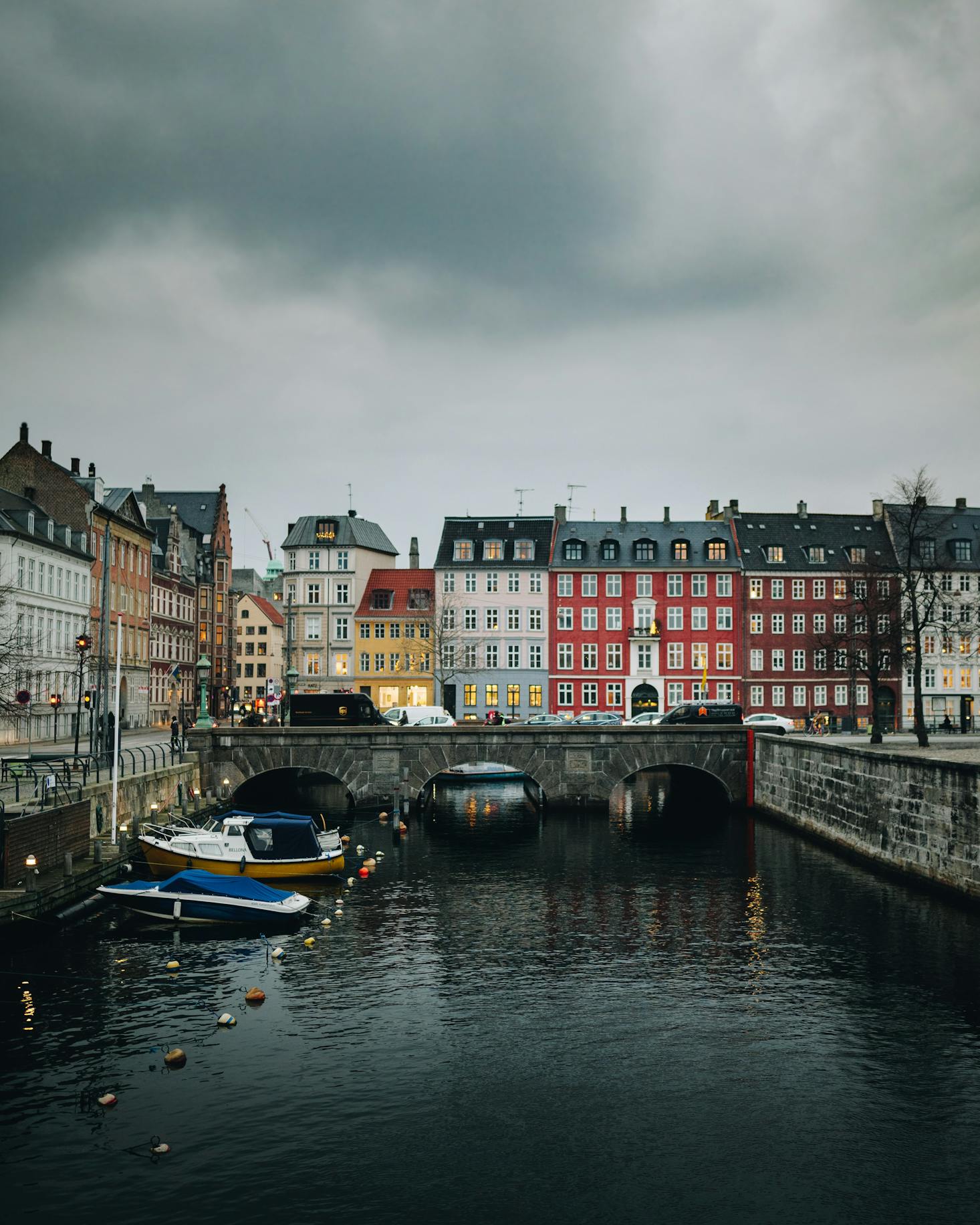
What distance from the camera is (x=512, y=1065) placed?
22.4 metres

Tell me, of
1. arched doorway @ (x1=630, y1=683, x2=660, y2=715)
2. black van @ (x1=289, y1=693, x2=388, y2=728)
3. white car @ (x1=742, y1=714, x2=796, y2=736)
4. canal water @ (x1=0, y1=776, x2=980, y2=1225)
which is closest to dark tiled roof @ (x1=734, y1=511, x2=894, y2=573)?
arched doorway @ (x1=630, y1=683, x2=660, y2=715)

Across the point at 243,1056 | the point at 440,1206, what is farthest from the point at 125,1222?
the point at 243,1056

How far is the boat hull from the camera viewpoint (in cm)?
3859

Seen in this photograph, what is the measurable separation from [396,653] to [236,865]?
186ft

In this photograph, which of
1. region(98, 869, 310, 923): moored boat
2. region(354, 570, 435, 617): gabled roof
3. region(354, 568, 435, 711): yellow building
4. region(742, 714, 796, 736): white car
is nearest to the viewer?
region(98, 869, 310, 923): moored boat

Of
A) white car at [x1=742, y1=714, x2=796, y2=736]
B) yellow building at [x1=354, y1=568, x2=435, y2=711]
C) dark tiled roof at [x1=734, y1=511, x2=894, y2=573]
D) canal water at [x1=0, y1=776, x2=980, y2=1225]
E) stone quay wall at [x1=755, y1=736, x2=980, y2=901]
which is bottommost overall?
canal water at [x1=0, y1=776, x2=980, y2=1225]

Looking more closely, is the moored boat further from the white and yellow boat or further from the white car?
the white car

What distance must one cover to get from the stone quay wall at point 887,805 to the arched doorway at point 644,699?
35.4 metres

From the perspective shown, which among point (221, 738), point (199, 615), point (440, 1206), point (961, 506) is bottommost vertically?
point (440, 1206)

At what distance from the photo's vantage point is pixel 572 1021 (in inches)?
983

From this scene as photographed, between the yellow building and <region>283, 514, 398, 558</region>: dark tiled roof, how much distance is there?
667 centimetres

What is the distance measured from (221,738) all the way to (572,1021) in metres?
38.2

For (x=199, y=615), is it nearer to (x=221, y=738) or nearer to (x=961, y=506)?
(x=221, y=738)

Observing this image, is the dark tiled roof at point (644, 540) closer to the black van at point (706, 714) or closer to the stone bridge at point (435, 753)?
the black van at point (706, 714)
